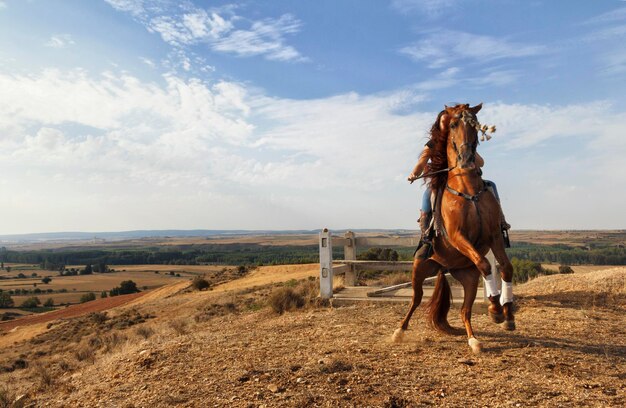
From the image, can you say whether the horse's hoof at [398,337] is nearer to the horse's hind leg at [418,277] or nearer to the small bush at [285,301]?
the horse's hind leg at [418,277]

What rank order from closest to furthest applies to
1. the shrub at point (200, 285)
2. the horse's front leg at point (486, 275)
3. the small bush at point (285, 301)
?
the horse's front leg at point (486, 275), the small bush at point (285, 301), the shrub at point (200, 285)

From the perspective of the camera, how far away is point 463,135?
16.6 feet

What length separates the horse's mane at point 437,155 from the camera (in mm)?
5652

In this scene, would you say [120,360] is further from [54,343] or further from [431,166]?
[54,343]

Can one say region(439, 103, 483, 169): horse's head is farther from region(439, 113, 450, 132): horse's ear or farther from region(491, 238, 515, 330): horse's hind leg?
region(491, 238, 515, 330): horse's hind leg

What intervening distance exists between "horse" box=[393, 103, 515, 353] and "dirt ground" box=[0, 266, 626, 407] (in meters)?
0.59

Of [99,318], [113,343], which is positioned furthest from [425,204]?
[99,318]

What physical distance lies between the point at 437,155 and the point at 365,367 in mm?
2828

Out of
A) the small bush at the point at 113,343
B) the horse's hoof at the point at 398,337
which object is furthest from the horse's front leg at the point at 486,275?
the small bush at the point at 113,343

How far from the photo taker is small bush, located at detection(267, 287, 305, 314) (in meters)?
9.47

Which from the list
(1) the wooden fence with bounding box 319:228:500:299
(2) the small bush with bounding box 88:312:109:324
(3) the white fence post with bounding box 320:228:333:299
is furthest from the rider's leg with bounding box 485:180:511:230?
(2) the small bush with bounding box 88:312:109:324

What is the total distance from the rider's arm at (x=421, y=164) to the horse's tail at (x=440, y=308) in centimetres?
137

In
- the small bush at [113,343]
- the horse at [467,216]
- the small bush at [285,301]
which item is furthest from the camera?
the small bush at [285,301]

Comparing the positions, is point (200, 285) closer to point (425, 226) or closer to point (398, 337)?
point (398, 337)
